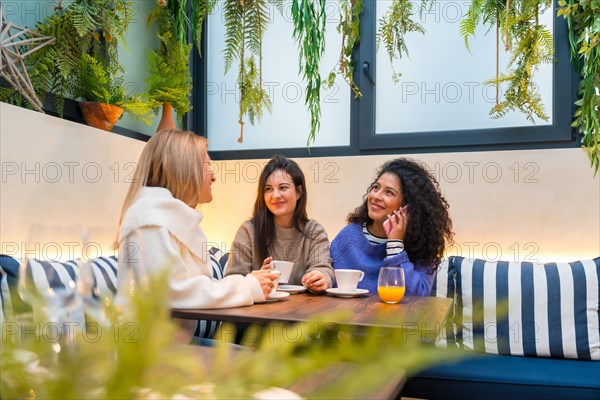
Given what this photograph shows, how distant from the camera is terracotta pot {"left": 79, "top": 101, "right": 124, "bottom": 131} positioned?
2.36 m

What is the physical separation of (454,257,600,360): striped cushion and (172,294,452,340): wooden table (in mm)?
559

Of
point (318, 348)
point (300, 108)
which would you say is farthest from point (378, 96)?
A: point (318, 348)

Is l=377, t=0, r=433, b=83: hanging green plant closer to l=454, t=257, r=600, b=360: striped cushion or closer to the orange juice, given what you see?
l=454, t=257, r=600, b=360: striped cushion

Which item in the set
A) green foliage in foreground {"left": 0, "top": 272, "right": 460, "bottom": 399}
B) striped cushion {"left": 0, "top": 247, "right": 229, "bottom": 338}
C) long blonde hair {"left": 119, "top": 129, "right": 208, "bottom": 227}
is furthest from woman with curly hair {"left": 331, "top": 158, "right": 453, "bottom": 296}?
green foliage in foreground {"left": 0, "top": 272, "right": 460, "bottom": 399}

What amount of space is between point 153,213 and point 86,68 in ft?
3.50

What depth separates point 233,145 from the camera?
132 inches

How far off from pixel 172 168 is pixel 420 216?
1.15 meters

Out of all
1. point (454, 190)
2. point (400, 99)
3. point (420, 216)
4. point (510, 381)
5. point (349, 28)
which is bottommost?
point (510, 381)

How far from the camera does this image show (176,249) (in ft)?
5.27

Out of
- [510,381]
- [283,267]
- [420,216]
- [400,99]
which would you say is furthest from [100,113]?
[510,381]

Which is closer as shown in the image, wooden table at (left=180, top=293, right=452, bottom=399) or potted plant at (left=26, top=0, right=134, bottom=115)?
wooden table at (left=180, top=293, right=452, bottom=399)

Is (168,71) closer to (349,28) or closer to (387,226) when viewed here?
(349,28)

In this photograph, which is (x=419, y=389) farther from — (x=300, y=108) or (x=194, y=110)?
(x=194, y=110)

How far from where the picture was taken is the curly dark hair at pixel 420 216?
2285 millimetres
